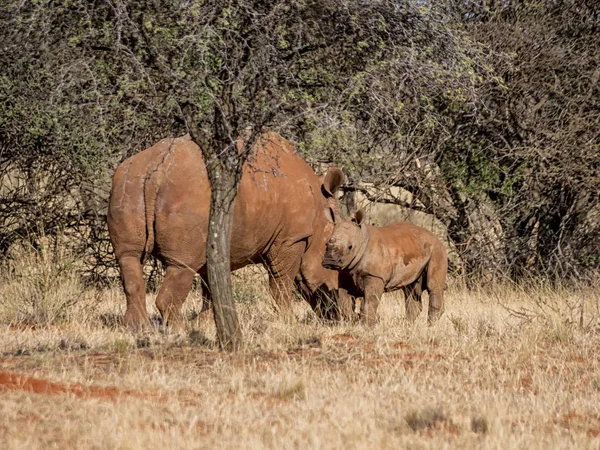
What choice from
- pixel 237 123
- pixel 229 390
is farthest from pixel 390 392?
pixel 237 123

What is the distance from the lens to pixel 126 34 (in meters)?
7.59

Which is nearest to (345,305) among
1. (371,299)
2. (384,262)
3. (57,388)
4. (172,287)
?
(371,299)

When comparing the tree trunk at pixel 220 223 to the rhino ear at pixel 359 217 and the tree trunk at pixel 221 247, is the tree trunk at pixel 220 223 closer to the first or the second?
the tree trunk at pixel 221 247

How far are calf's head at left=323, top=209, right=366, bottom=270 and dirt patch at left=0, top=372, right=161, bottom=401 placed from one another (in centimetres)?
336

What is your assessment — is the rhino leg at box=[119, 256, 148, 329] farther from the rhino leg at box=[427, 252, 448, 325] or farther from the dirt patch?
the rhino leg at box=[427, 252, 448, 325]

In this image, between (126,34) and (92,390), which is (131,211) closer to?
(126,34)

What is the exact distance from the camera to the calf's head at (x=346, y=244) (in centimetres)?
945

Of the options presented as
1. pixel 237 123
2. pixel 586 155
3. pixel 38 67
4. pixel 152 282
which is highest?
pixel 38 67

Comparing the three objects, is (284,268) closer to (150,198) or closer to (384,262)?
(384,262)

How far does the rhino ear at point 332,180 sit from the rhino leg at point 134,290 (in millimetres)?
2297

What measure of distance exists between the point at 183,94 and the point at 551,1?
714cm

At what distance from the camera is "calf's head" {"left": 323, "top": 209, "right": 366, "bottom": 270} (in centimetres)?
945

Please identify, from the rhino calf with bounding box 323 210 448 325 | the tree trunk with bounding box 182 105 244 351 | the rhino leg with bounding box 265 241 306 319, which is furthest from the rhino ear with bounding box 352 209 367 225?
the tree trunk with bounding box 182 105 244 351

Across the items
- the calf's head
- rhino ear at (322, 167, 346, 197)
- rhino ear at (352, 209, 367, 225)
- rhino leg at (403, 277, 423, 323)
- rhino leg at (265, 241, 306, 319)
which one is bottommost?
rhino leg at (403, 277, 423, 323)
